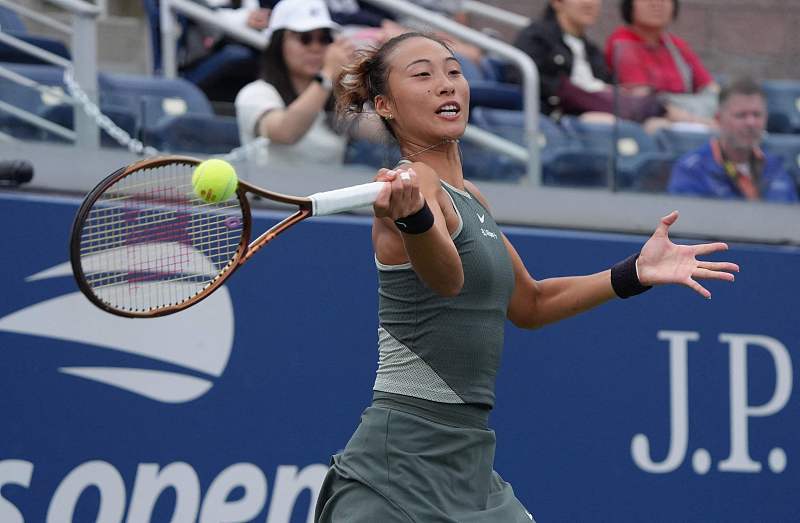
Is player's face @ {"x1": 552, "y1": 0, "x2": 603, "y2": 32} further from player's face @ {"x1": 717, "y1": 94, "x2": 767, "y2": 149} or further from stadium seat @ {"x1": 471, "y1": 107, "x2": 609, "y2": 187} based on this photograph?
stadium seat @ {"x1": 471, "y1": 107, "x2": 609, "y2": 187}

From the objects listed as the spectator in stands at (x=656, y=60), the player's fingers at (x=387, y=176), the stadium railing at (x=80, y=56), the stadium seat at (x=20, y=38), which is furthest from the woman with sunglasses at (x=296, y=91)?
the player's fingers at (x=387, y=176)

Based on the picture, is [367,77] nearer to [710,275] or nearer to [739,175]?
[710,275]

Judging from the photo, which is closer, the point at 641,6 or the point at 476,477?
the point at 476,477

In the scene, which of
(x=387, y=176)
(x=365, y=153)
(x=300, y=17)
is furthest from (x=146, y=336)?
(x=387, y=176)

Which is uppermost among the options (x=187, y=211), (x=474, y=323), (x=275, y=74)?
(x=275, y=74)

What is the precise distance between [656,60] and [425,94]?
3.69m

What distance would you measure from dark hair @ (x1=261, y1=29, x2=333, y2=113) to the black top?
119 cm

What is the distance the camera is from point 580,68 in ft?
20.7

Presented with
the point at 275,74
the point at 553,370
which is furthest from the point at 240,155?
the point at 553,370

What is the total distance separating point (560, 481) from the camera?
16.5 feet

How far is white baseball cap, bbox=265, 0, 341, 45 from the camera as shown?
5348mm

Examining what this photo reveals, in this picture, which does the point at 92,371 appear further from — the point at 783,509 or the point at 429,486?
the point at 783,509

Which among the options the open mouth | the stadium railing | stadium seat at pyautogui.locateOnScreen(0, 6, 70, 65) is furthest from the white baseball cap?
the open mouth

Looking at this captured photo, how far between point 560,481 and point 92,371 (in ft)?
5.76
